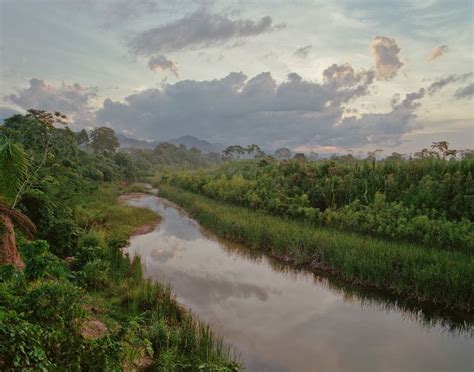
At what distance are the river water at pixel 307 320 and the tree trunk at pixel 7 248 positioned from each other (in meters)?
4.59

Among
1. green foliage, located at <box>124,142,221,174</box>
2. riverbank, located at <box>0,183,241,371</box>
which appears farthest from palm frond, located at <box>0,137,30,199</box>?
green foliage, located at <box>124,142,221,174</box>

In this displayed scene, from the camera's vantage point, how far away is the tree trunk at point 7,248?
714cm

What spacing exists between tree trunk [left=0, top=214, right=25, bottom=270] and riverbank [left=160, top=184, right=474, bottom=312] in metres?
9.15

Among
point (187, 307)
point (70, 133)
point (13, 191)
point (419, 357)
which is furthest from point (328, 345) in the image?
point (70, 133)

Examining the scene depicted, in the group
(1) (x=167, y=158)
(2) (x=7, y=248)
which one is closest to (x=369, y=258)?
(2) (x=7, y=248)

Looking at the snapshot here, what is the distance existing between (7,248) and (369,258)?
970 cm

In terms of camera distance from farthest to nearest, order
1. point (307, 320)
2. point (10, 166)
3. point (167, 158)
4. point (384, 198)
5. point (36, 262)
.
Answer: point (167, 158) < point (384, 198) < point (307, 320) < point (10, 166) < point (36, 262)

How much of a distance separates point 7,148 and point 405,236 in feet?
40.7

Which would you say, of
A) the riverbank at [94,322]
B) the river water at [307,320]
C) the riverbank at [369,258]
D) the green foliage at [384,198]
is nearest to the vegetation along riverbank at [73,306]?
the riverbank at [94,322]

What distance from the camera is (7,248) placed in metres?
7.27

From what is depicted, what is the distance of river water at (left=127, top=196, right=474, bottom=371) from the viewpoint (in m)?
7.68

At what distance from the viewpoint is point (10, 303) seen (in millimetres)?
4695

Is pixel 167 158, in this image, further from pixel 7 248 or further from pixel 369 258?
pixel 7 248

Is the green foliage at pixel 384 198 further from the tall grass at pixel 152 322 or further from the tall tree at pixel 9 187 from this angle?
the tall tree at pixel 9 187
